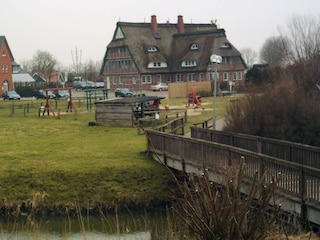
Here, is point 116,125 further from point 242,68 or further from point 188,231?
point 242,68

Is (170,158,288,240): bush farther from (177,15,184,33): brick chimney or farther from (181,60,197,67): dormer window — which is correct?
(177,15,184,33): brick chimney

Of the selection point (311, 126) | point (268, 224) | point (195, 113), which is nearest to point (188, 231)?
point (268, 224)

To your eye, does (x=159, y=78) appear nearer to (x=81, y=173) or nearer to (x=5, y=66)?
(x=5, y=66)

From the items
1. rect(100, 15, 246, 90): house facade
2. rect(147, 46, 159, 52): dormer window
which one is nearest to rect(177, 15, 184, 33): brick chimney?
rect(100, 15, 246, 90): house facade

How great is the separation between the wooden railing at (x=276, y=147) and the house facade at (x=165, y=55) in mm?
57566

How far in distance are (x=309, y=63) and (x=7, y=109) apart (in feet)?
97.3

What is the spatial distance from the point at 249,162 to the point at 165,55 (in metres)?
68.9

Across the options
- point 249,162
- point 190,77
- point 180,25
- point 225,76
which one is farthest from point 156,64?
point 249,162

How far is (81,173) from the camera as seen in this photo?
2116cm

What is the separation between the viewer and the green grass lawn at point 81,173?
19500 mm

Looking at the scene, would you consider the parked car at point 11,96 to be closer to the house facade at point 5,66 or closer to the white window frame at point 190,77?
the house facade at point 5,66

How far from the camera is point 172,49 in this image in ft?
275

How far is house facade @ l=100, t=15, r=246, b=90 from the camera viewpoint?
7938 centimetres

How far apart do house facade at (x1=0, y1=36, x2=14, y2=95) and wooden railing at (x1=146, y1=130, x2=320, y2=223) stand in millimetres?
66508
